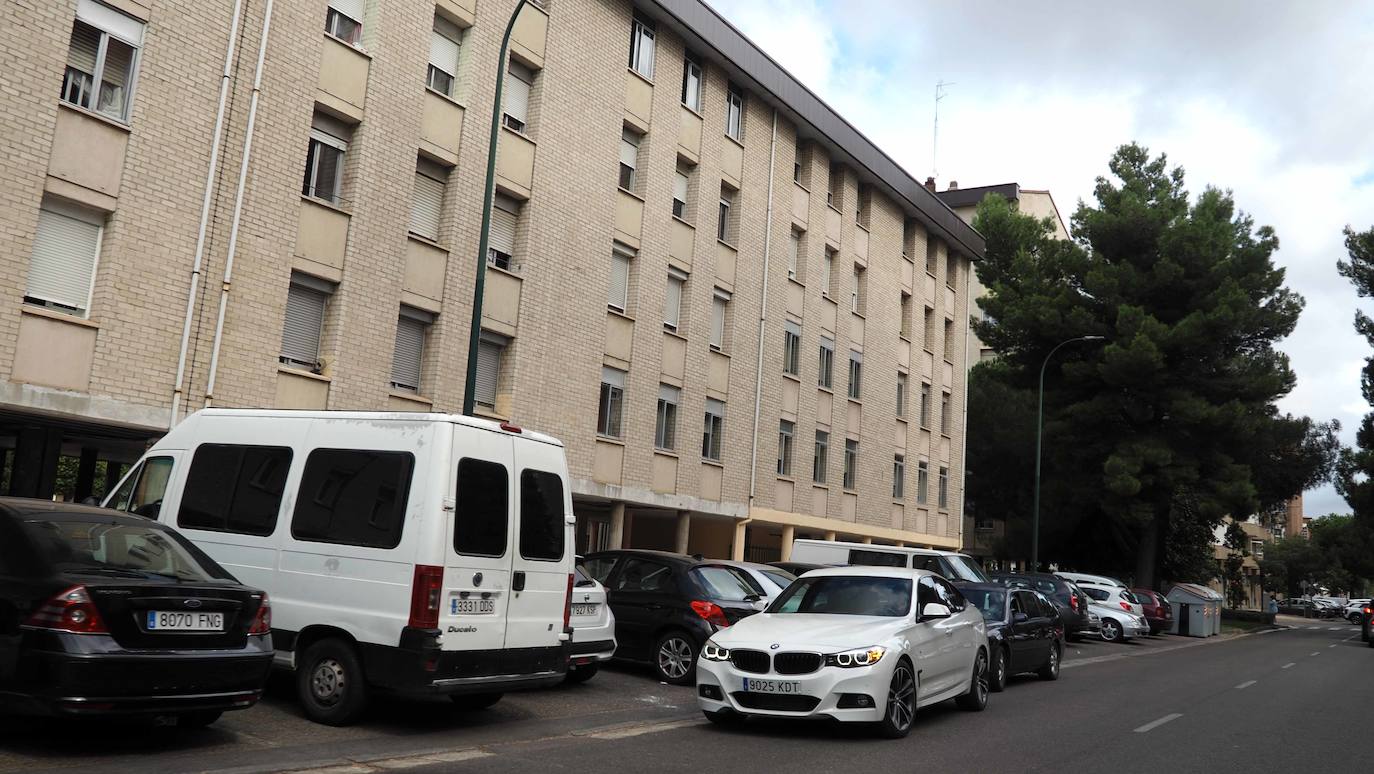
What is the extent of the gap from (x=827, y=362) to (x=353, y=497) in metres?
24.5

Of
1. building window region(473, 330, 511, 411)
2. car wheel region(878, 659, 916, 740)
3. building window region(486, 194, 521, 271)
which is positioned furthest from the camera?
building window region(486, 194, 521, 271)

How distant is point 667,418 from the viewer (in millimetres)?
25453

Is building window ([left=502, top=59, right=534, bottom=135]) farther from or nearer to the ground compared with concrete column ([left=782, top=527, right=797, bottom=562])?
farther from the ground

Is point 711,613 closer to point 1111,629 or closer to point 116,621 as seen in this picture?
point 116,621

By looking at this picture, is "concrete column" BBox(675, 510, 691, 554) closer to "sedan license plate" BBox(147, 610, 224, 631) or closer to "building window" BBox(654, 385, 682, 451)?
"building window" BBox(654, 385, 682, 451)

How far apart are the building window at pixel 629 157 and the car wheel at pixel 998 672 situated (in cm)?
1341

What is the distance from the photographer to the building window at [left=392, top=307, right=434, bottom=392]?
1906 centimetres

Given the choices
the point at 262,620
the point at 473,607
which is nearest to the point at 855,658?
the point at 473,607

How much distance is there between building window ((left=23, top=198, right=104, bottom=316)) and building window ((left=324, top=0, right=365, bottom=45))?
5.22 metres

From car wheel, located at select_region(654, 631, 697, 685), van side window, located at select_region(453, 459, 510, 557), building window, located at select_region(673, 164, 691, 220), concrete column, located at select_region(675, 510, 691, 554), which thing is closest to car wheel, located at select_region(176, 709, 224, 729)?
van side window, located at select_region(453, 459, 510, 557)

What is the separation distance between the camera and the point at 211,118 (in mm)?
16031

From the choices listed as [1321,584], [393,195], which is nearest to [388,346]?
[393,195]

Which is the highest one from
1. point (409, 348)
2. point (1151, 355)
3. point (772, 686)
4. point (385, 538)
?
point (1151, 355)

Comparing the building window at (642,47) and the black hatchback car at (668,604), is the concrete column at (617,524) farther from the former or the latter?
the building window at (642,47)
